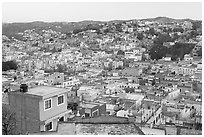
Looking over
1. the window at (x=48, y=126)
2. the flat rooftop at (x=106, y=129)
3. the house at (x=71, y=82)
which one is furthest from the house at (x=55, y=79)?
the flat rooftop at (x=106, y=129)

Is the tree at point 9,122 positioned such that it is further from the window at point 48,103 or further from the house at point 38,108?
the window at point 48,103

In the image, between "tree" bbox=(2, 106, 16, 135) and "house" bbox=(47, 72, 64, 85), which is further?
"house" bbox=(47, 72, 64, 85)

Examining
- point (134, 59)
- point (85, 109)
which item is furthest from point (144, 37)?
point (85, 109)

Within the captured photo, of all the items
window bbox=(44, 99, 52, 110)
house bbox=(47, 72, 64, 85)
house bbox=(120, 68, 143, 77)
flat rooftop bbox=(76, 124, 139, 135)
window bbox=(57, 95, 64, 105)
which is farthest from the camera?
house bbox=(120, 68, 143, 77)

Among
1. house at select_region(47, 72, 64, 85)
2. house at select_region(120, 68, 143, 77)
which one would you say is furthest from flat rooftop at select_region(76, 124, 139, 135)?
house at select_region(120, 68, 143, 77)

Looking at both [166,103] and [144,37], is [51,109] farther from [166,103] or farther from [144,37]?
[144,37]

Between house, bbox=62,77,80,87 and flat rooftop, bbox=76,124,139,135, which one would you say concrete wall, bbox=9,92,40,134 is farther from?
house, bbox=62,77,80,87
